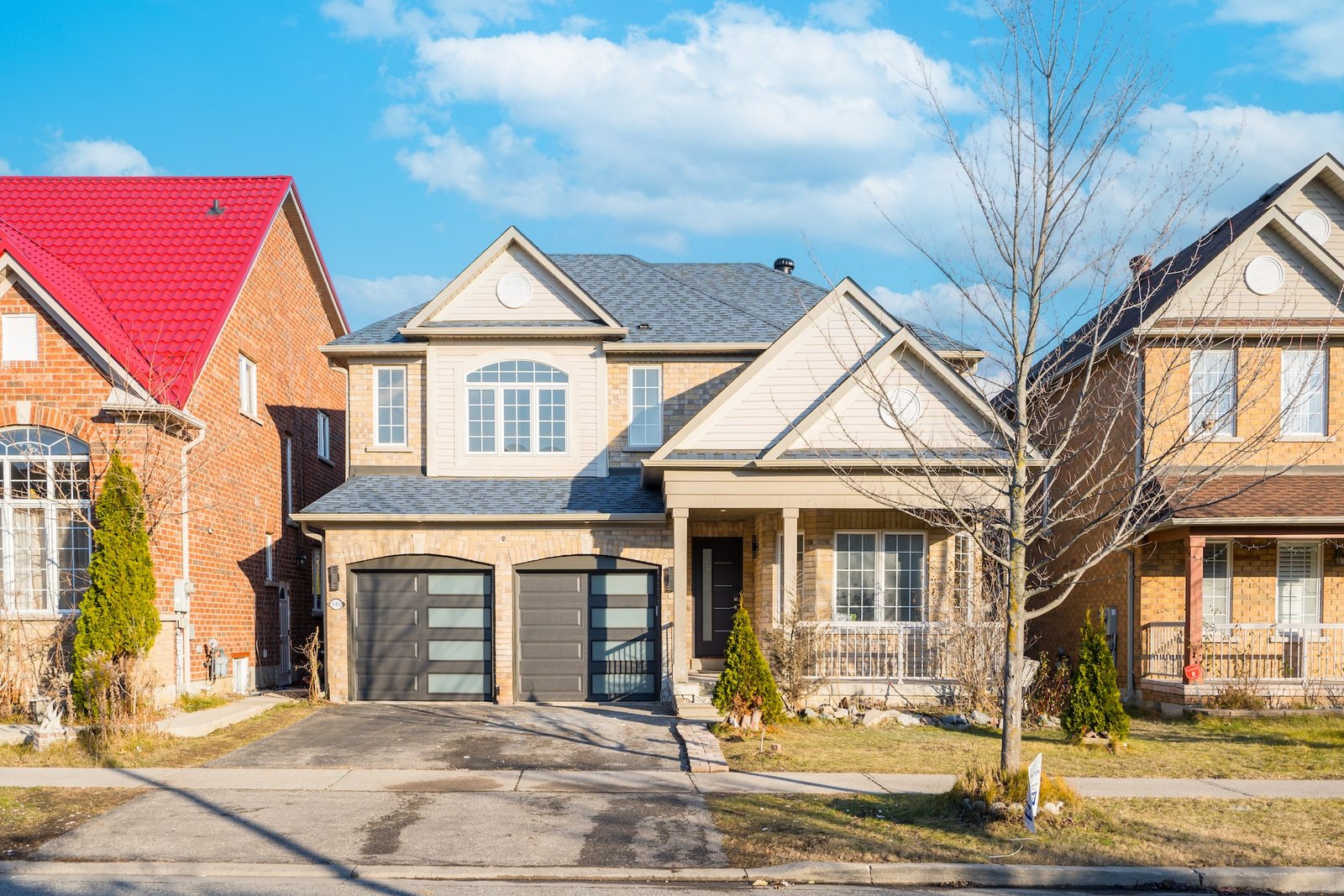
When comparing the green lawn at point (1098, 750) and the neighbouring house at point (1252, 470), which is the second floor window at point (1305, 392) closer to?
the neighbouring house at point (1252, 470)

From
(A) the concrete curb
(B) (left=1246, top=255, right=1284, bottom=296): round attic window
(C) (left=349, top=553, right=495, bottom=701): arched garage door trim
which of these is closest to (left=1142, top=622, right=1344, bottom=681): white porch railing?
(B) (left=1246, top=255, right=1284, bottom=296): round attic window

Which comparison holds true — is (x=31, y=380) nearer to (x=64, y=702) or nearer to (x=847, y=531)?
(x=64, y=702)

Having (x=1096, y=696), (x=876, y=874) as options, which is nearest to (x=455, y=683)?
(x=1096, y=696)

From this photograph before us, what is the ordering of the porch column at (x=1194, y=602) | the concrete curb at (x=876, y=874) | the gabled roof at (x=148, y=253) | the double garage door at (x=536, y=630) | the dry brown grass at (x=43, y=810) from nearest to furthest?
the concrete curb at (x=876, y=874), the dry brown grass at (x=43, y=810), the gabled roof at (x=148, y=253), the porch column at (x=1194, y=602), the double garage door at (x=536, y=630)

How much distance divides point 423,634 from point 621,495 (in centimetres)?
419

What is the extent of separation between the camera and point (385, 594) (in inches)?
746

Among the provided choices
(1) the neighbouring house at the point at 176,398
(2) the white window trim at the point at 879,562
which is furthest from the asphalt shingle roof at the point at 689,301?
(2) the white window trim at the point at 879,562

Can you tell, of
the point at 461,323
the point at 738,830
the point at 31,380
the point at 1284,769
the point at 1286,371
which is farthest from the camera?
the point at 461,323

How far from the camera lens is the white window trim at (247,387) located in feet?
65.2

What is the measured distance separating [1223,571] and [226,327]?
1784cm

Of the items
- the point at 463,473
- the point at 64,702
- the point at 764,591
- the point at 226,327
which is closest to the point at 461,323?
the point at 463,473

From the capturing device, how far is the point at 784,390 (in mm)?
17703

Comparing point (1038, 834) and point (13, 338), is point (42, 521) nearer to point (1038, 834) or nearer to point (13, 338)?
point (13, 338)

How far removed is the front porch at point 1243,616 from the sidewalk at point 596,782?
5.06 metres
